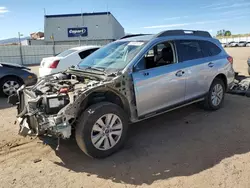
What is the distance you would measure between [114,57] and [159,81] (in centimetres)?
95

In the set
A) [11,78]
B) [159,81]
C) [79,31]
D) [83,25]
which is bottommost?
[11,78]

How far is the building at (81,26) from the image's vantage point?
37625 millimetres

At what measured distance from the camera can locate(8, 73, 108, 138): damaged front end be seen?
128 inches

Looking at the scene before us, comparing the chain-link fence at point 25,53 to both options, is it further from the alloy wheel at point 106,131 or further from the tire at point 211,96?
the alloy wheel at point 106,131

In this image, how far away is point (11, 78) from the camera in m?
7.77

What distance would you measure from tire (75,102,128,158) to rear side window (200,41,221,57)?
106 inches

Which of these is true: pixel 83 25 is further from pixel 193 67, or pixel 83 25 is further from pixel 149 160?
pixel 149 160

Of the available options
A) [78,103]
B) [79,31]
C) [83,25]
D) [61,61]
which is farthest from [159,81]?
[83,25]

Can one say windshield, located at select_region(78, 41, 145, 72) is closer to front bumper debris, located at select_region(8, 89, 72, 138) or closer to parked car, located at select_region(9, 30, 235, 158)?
parked car, located at select_region(9, 30, 235, 158)

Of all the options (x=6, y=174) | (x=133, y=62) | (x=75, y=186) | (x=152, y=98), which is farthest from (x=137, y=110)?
(x=6, y=174)

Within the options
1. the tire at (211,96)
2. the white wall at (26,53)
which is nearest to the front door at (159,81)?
the tire at (211,96)

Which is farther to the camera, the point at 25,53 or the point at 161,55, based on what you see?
the point at 25,53

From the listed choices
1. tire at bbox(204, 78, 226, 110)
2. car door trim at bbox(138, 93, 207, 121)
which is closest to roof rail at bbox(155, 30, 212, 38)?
tire at bbox(204, 78, 226, 110)

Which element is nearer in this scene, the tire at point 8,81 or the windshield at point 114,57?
the windshield at point 114,57
